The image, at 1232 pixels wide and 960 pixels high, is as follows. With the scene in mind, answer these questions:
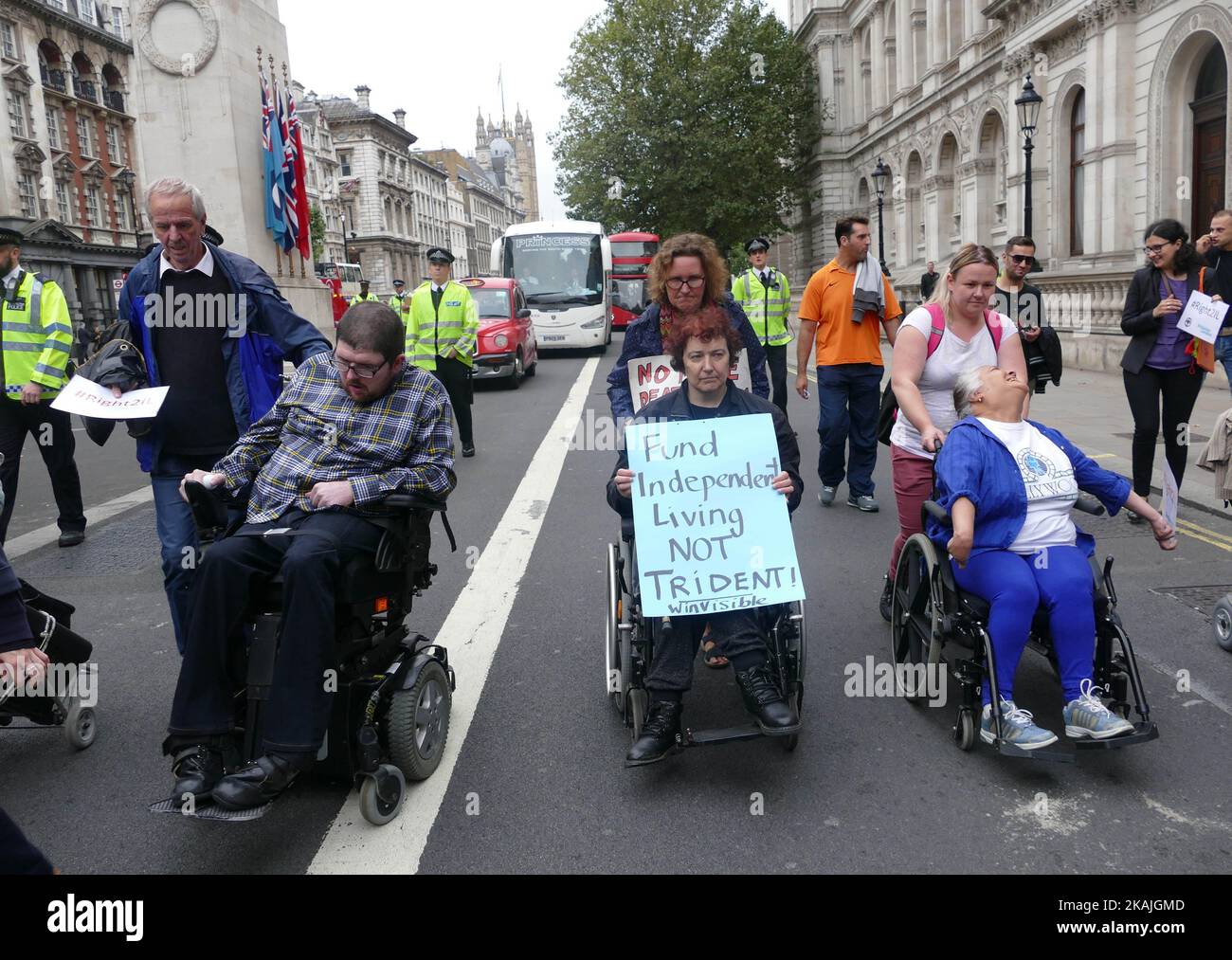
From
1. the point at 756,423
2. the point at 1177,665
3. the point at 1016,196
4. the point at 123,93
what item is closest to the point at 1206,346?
the point at 1177,665

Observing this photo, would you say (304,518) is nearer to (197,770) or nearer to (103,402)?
(197,770)

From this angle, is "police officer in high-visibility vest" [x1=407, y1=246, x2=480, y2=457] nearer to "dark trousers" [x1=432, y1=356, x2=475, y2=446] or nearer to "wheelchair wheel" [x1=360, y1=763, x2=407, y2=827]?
"dark trousers" [x1=432, y1=356, x2=475, y2=446]

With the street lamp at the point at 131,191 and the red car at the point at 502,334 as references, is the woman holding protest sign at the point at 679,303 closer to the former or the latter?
the red car at the point at 502,334

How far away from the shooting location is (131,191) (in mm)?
55906

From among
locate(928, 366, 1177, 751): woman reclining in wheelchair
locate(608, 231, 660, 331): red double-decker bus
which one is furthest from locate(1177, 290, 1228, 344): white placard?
locate(608, 231, 660, 331): red double-decker bus

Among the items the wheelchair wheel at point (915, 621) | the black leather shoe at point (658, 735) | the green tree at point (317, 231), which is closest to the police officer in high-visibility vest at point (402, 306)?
the black leather shoe at point (658, 735)

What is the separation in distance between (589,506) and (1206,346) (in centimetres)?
437

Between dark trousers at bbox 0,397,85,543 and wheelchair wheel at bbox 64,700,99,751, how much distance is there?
3298 millimetres

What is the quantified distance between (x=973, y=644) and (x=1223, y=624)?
1.78m

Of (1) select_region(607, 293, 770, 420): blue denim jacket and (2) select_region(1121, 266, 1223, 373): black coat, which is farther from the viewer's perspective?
(2) select_region(1121, 266, 1223, 373): black coat

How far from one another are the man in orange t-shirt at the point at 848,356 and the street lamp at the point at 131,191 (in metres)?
54.2

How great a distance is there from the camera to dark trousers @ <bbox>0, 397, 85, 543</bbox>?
23.1 ft

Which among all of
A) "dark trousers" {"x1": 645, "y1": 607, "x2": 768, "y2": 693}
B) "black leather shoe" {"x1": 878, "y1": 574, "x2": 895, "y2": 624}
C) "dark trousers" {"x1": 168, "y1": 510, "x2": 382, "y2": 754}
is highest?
"dark trousers" {"x1": 168, "y1": 510, "x2": 382, "y2": 754}

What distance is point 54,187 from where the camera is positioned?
4869 cm
